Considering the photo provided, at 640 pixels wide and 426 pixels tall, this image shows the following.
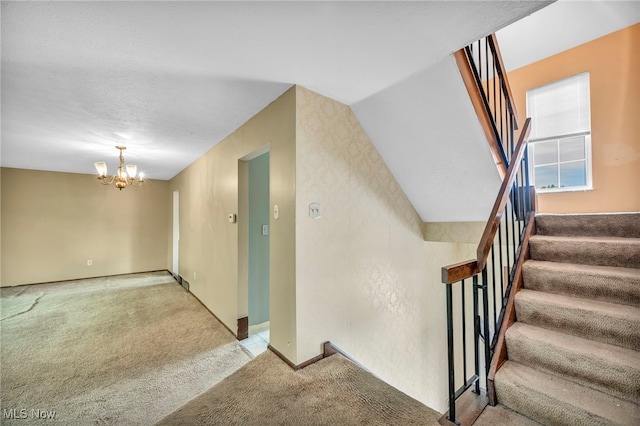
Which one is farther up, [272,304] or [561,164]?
[561,164]

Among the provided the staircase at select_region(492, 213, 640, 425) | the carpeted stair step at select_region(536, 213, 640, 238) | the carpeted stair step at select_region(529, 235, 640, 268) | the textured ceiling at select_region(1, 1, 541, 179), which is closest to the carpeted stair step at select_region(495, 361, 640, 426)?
the staircase at select_region(492, 213, 640, 425)

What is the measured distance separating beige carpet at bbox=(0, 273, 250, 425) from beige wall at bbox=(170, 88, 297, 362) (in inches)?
19.3

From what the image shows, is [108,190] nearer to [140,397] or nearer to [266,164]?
[266,164]

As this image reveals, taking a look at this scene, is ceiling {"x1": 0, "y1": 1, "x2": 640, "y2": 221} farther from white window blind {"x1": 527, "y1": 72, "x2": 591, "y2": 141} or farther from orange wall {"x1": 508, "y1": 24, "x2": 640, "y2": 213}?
white window blind {"x1": 527, "y1": 72, "x2": 591, "y2": 141}

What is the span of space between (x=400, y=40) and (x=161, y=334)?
382 centimetres

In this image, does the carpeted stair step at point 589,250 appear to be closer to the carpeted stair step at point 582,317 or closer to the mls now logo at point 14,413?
the carpeted stair step at point 582,317

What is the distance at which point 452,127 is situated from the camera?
7.29 ft

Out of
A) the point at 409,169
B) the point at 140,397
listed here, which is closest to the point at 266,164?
the point at 409,169

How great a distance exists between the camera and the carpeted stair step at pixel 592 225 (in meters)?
2.10

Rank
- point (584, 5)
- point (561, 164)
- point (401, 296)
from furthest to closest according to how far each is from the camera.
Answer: point (561, 164) < point (401, 296) < point (584, 5)

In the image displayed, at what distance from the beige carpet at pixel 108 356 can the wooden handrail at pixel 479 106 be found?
308 centimetres

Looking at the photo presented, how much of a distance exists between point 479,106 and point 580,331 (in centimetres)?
172

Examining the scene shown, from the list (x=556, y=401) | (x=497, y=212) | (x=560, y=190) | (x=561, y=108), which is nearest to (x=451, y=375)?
(x=556, y=401)

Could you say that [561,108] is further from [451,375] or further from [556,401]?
[451,375]
